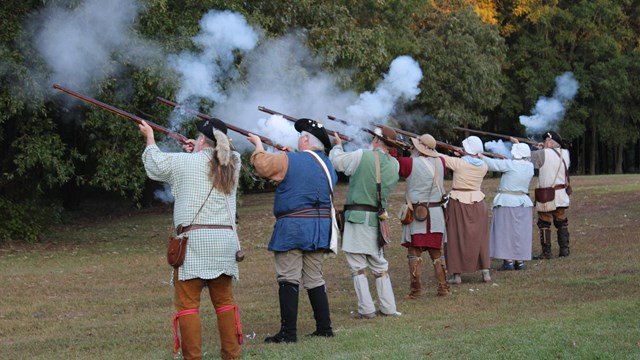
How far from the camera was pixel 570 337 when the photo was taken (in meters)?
8.21

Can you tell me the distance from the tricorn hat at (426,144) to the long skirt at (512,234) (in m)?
2.91

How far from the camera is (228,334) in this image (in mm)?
8039

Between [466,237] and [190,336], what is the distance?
6.11 meters

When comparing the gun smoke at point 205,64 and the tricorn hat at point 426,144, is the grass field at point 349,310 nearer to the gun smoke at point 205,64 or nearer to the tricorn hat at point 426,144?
the tricorn hat at point 426,144

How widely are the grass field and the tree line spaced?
234cm

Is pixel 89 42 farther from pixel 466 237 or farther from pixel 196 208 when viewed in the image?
pixel 196 208

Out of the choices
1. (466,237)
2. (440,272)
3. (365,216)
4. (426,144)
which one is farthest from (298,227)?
(466,237)

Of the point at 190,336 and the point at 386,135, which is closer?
the point at 190,336

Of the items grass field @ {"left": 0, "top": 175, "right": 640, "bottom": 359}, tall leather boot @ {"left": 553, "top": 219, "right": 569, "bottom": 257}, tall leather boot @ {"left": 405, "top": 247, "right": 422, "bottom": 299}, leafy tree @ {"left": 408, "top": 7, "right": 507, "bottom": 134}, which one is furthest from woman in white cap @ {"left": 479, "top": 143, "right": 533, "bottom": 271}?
leafy tree @ {"left": 408, "top": 7, "right": 507, "bottom": 134}

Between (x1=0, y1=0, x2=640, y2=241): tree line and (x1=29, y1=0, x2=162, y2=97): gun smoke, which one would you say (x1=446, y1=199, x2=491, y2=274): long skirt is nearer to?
(x1=0, y1=0, x2=640, y2=241): tree line

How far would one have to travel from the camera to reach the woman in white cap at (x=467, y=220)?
13031 mm

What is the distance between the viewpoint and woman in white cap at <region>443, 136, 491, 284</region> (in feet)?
42.8

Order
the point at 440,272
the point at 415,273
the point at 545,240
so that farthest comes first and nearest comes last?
the point at 545,240 < the point at 440,272 < the point at 415,273

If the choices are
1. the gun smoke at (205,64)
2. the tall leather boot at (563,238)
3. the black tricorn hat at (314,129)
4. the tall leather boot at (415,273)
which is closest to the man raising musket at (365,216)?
the black tricorn hat at (314,129)
